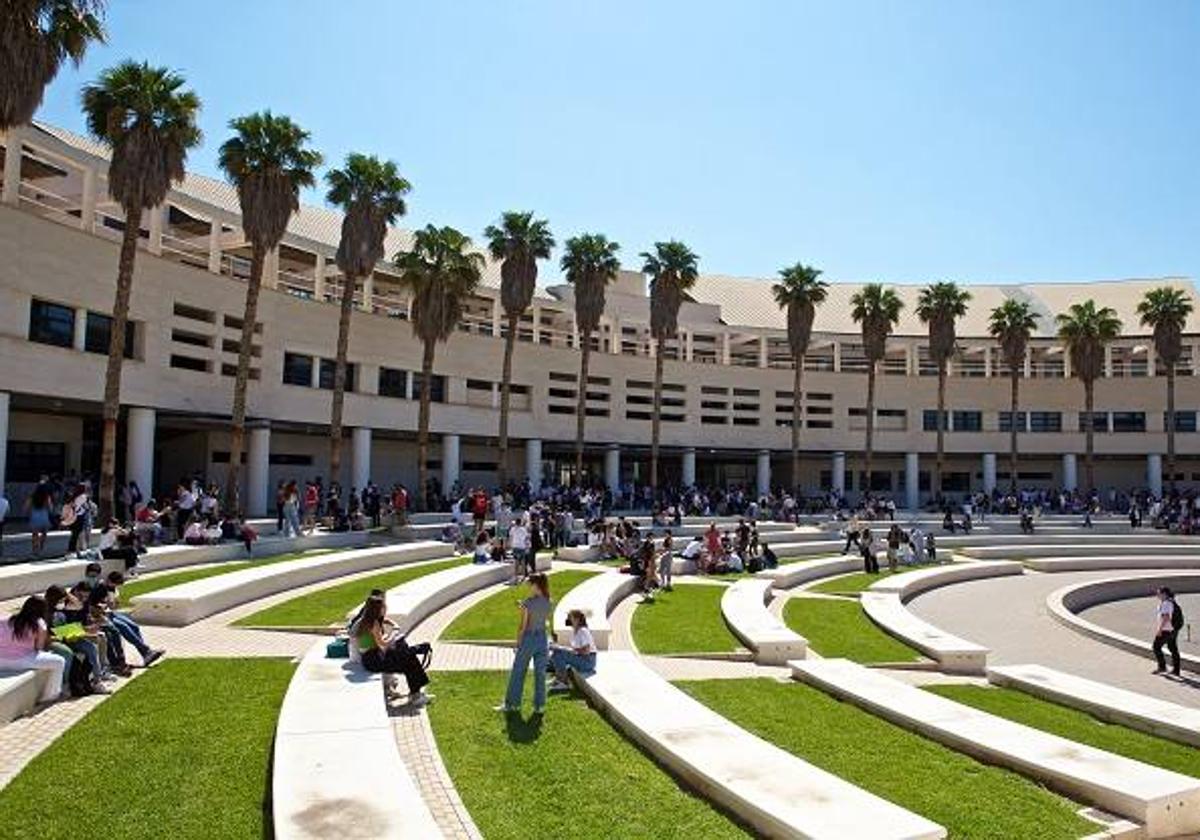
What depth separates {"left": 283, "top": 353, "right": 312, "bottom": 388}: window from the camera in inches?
1464

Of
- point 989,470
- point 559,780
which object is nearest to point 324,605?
point 559,780

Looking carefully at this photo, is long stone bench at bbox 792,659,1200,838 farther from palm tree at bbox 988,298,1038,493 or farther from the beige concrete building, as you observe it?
palm tree at bbox 988,298,1038,493

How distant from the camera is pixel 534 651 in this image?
401 inches

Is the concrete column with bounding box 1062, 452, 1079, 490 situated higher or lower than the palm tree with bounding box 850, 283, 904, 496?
lower

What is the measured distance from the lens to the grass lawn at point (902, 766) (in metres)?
7.32

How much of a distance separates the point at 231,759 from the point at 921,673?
36.6ft

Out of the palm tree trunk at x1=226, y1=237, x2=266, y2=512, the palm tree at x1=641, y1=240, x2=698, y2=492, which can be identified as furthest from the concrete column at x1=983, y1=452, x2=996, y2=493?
the palm tree trunk at x1=226, y1=237, x2=266, y2=512

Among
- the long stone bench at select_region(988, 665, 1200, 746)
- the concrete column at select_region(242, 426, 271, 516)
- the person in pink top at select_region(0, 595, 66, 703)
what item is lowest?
the long stone bench at select_region(988, 665, 1200, 746)

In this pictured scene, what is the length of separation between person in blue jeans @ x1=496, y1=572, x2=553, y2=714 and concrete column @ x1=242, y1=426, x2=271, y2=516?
27.1 m

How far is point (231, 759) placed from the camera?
26.2 ft

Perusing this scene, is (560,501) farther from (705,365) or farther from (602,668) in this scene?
(602,668)

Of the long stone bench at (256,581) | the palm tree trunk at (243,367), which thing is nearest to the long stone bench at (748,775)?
the long stone bench at (256,581)

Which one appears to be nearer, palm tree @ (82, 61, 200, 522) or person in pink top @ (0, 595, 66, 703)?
person in pink top @ (0, 595, 66, 703)

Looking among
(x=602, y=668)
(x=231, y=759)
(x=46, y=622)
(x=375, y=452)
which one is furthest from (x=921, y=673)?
(x=375, y=452)
